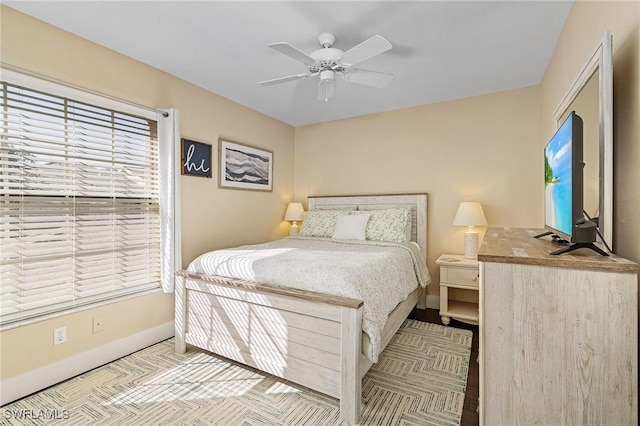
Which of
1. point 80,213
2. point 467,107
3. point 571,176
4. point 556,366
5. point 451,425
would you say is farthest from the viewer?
point 467,107

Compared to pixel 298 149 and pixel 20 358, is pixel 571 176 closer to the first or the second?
pixel 20 358

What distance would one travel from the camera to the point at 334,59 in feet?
7.11

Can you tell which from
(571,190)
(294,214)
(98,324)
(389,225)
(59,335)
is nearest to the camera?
(571,190)

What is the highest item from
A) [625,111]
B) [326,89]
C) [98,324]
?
[326,89]

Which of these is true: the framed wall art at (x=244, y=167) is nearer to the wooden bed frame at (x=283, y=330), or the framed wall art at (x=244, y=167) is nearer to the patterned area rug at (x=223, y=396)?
the wooden bed frame at (x=283, y=330)

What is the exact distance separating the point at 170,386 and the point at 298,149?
3.52 metres

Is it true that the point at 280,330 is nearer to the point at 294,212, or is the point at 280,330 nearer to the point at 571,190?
the point at 571,190

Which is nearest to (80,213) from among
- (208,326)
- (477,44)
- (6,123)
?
(6,123)

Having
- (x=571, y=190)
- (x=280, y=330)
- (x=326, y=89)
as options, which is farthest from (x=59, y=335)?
(x=571, y=190)

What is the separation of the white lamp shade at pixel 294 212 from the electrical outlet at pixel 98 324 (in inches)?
99.1

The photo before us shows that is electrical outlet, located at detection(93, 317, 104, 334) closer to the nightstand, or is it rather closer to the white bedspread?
the white bedspread

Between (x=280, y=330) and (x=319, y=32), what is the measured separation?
6.94ft

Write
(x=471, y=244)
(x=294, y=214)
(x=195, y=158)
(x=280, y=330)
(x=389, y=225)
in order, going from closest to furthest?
(x=280, y=330), (x=195, y=158), (x=471, y=244), (x=389, y=225), (x=294, y=214)

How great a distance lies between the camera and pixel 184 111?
3039 millimetres
